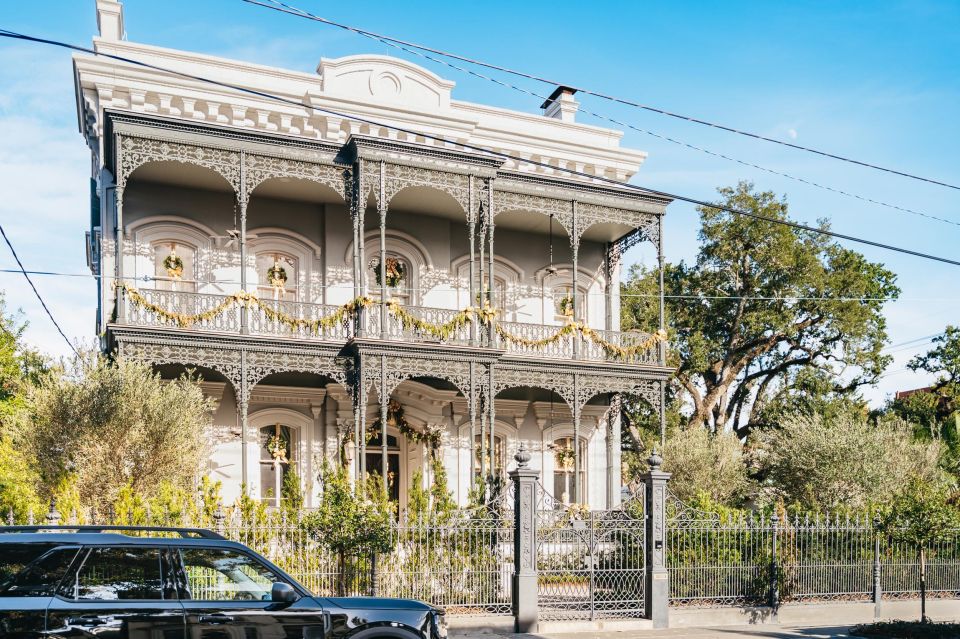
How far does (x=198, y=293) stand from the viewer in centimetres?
1912

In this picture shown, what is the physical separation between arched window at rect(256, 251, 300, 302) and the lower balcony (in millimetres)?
770

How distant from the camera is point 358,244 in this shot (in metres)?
20.1

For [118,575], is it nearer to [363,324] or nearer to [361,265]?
[363,324]

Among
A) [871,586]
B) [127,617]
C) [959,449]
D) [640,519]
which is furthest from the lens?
[959,449]

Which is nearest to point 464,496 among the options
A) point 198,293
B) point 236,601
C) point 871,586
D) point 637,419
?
point 198,293

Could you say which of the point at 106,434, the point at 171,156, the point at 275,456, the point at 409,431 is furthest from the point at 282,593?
the point at 409,431

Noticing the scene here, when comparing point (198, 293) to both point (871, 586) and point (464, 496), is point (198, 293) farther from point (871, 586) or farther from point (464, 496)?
point (871, 586)

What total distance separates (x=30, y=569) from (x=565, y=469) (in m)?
17.8

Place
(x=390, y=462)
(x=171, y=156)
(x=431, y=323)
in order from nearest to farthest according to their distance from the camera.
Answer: (x=171, y=156)
(x=431, y=323)
(x=390, y=462)

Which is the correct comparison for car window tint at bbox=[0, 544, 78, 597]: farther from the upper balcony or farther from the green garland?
the green garland

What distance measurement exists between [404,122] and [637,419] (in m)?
15.1

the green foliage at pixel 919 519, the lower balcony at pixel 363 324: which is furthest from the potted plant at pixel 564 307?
the green foliage at pixel 919 519

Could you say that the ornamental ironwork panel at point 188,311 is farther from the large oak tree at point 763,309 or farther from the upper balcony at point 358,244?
the large oak tree at point 763,309

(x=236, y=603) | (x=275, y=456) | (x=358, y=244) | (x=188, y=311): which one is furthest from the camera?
(x=275, y=456)
